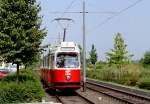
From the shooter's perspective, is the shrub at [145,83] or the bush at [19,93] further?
the shrub at [145,83]

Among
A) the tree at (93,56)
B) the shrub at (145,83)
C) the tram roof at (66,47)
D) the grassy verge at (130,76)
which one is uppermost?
the tree at (93,56)

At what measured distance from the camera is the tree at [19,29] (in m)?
24.0

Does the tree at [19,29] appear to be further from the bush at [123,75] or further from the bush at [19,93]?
the bush at [123,75]

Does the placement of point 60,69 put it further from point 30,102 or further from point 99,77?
point 99,77

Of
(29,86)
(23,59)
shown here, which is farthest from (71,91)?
(29,86)

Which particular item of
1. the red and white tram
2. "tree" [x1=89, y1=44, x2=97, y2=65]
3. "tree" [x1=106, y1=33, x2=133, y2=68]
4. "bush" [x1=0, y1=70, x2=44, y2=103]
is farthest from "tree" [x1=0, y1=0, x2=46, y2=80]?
"tree" [x1=89, y1=44, x2=97, y2=65]

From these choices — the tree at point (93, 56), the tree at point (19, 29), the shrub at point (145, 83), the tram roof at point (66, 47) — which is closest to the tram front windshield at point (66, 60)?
the tram roof at point (66, 47)

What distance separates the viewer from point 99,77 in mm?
62438

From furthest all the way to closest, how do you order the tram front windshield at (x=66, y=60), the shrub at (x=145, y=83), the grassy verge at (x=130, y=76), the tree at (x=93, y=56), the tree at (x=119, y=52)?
the tree at (x=93, y=56)
the tree at (x=119, y=52)
the grassy verge at (x=130, y=76)
the shrub at (x=145, y=83)
the tram front windshield at (x=66, y=60)

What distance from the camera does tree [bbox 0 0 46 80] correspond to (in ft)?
78.8

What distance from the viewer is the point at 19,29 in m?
24.0

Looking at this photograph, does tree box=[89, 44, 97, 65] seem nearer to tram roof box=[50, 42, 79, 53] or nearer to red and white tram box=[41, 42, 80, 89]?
tram roof box=[50, 42, 79, 53]

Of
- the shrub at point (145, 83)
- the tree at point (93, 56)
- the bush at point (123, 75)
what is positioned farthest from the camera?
the tree at point (93, 56)

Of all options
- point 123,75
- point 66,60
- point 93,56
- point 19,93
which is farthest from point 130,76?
point 93,56
